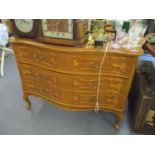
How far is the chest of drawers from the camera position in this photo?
1.26 metres

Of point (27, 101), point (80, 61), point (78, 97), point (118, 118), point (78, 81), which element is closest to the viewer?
point (80, 61)

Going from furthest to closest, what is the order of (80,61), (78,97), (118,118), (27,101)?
(27,101)
(118,118)
(78,97)
(80,61)

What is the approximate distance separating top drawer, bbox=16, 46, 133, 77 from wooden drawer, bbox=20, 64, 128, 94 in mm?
58

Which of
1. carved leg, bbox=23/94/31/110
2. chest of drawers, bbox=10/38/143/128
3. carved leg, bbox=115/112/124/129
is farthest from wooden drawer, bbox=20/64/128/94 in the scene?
carved leg, bbox=23/94/31/110

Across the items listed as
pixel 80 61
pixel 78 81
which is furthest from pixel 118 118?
pixel 80 61

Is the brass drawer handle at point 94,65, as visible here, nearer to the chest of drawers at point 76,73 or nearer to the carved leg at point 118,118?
the chest of drawers at point 76,73

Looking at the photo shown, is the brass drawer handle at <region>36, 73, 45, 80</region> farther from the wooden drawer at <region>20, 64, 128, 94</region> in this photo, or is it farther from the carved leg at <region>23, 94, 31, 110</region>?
the carved leg at <region>23, 94, 31, 110</region>

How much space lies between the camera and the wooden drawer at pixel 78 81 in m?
1.37

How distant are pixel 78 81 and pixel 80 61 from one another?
19cm

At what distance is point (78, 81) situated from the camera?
1.40 meters

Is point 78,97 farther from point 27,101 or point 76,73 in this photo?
point 27,101
